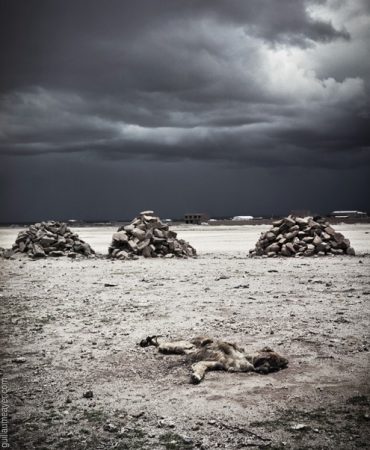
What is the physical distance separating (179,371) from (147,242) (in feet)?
54.3

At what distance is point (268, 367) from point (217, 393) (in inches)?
37.5

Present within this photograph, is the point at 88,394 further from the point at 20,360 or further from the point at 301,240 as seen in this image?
the point at 301,240

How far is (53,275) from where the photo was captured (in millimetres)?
15570

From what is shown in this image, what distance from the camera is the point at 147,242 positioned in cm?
2212

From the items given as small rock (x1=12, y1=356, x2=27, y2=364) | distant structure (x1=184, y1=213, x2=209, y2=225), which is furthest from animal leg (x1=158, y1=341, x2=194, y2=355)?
distant structure (x1=184, y1=213, x2=209, y2=225)

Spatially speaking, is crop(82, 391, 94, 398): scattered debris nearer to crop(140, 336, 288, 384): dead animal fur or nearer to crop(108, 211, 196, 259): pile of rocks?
crop(140, 336, 288, 384): dead animal fur

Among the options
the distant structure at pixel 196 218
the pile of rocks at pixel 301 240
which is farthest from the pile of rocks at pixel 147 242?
the distant structure at pixel 196 218

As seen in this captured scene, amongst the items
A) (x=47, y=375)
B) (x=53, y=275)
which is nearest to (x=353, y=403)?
(x=47, y=375)

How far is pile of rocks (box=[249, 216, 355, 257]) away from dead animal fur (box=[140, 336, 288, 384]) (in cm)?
1542

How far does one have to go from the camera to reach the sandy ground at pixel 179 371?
13.4 ft

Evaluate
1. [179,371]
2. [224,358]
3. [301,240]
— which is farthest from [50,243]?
[224,358]

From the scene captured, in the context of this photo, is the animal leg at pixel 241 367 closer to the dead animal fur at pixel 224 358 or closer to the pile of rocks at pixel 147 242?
the dead animal fur at pixel 224 358

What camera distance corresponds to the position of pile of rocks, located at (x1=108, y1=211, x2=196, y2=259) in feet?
72.0

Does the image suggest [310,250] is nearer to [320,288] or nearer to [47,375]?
[320,288]
